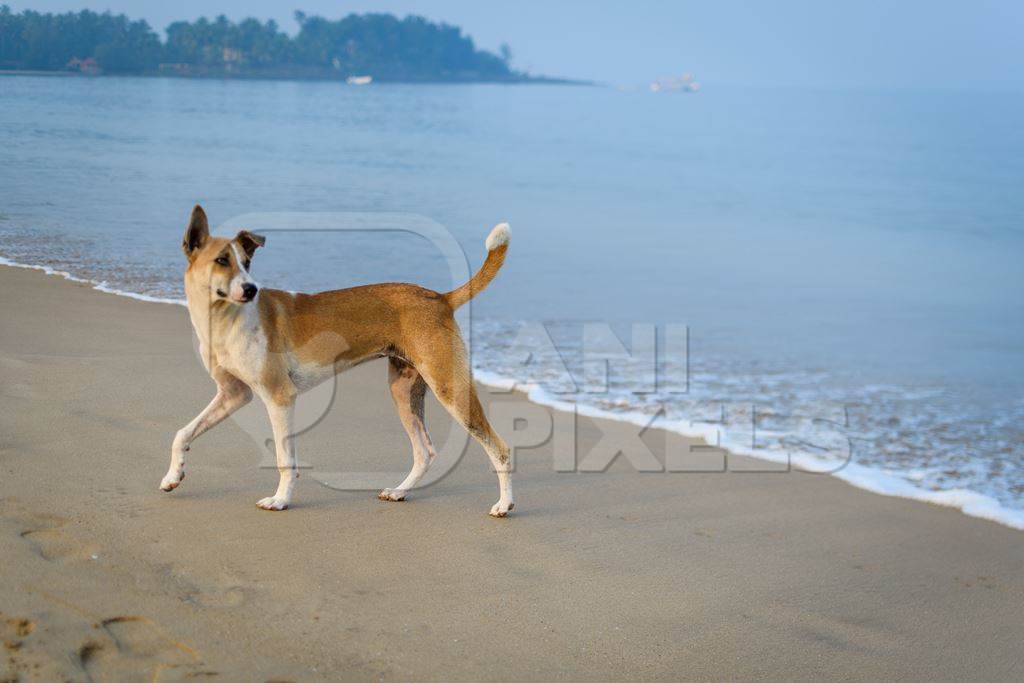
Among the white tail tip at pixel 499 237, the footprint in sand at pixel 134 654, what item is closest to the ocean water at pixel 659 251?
the white tail tip at pixel 499 237

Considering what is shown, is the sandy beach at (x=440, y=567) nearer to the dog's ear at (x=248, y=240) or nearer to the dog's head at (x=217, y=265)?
the dog's head at (x=217, y=265)

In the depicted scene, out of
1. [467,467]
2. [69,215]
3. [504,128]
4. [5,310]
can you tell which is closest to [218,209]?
[69,215]

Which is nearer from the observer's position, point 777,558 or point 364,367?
point 777,558

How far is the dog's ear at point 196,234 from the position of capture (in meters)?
5.26

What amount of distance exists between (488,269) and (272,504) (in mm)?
1733

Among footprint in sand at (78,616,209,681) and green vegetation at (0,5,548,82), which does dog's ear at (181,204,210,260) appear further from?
green vegetation at (0,5,548,82)

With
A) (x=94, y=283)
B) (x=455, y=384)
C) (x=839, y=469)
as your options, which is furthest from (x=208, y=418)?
(x=94, y=283)

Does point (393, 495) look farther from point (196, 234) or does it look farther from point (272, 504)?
point (196, 234)

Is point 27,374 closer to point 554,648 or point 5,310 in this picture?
point 5,310

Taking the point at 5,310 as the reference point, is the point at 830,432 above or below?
below

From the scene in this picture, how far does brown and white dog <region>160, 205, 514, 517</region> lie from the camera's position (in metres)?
5.46

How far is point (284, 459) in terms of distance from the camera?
569cm

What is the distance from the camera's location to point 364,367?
30.5 feet

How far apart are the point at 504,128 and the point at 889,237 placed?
28.2 metres
